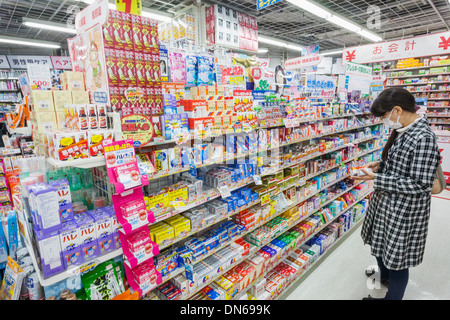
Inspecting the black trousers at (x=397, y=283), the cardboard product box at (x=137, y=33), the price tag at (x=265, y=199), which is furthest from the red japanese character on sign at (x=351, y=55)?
the cardboard product box at (x=137, y=33)

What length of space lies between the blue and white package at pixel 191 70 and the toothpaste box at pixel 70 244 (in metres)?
1.49

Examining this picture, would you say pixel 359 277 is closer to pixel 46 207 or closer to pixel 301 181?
pixel 301 181

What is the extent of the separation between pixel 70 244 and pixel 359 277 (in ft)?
11.6

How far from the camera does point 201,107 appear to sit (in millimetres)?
2141

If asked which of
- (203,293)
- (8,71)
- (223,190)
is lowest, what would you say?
(203,293)

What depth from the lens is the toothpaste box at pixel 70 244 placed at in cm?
147

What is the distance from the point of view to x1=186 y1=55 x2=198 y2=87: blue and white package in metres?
2.30

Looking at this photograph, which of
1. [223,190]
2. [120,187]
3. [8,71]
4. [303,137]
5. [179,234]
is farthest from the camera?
[8,71]

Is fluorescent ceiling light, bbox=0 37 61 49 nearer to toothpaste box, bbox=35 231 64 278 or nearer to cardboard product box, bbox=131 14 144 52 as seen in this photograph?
cardboard product box, bbox=131 14 144 52

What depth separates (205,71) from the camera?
7.89 ft

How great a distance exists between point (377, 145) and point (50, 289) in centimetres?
608

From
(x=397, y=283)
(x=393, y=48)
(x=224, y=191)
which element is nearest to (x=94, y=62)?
(x=224, y=191)
